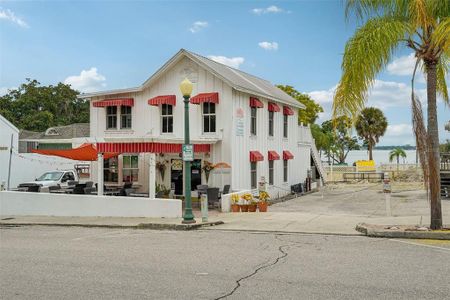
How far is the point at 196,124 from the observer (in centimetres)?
2361

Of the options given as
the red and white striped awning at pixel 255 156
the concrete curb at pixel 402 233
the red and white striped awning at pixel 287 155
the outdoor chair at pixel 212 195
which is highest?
the red and white striped awning at pixel 287 155

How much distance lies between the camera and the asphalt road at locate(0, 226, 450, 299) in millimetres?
7039

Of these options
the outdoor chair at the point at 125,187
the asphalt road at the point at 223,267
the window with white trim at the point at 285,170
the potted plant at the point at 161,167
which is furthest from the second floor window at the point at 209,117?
the asphalt road at the point at 223,267

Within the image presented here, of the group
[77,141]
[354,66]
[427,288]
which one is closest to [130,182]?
[77,141]

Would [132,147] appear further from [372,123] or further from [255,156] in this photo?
[372,123]

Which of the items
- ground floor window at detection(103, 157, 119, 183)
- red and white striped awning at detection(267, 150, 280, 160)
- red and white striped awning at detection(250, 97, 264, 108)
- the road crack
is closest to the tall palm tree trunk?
the road crack

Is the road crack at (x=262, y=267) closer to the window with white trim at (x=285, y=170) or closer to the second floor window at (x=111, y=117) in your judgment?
the second floor window at (x=111, y=117)

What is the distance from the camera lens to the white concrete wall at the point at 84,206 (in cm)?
1781

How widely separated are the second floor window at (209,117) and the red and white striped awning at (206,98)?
1.56 feet

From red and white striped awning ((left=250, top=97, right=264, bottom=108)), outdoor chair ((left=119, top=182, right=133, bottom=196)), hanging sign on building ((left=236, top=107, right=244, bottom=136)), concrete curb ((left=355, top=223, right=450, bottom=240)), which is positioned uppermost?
red and white striped awning ((left=250, top=97, right=264, bottom=108))

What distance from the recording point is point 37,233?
14.9 meters

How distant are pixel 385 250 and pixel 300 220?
580 centimetres

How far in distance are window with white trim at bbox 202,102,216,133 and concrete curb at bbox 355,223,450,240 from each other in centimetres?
1119

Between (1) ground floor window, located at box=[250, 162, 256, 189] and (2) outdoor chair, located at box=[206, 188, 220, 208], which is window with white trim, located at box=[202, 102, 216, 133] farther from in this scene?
(2) outdoor chair, located at box=[206, 188, 220, 208]
